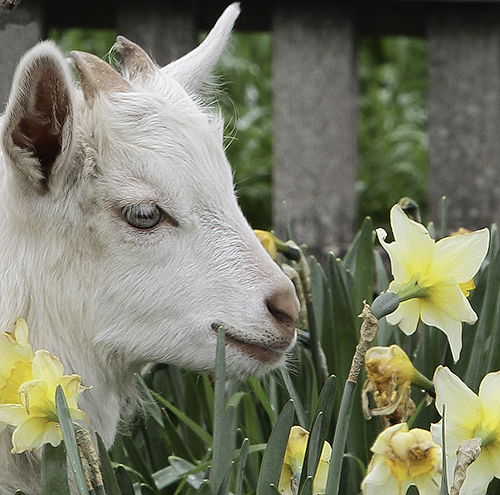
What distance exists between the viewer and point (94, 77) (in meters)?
1.61

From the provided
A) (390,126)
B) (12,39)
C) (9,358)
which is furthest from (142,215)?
(390,126)

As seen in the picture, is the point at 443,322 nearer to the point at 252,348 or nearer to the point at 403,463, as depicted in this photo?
the point at 403,463

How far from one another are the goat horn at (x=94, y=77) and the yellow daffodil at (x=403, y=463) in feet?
2.60

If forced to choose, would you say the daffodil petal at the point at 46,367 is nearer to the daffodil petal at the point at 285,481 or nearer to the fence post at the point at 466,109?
the daffodil petal at the point at 285,481

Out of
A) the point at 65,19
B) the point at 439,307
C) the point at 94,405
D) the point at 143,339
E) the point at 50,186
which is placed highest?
the point at 65,19

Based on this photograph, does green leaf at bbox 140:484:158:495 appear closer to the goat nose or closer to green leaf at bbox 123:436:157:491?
green leaf at bbox 123:436:157:491

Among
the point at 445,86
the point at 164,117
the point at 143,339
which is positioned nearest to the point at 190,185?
the point at 164,117

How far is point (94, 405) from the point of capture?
163 centimetres

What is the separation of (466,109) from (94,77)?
2013 mm

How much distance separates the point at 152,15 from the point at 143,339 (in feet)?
6.26

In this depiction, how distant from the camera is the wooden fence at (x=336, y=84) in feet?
10.5

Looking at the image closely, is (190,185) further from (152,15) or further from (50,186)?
(152,15)

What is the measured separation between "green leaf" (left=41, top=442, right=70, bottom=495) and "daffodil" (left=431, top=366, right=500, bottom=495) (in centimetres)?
55

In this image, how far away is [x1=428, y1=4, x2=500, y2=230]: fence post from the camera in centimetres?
326
